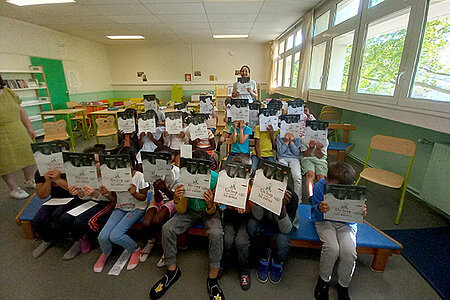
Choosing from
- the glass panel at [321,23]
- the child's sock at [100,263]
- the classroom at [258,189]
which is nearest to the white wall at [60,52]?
the classroom at [258,189]

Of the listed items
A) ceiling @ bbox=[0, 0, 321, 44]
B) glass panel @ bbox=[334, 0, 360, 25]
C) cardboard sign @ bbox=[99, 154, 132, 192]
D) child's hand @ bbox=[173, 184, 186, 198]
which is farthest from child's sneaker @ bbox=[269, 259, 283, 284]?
ceiling @ bbox=[0, 0, 321, 44]

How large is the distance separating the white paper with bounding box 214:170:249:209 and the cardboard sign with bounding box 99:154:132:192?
2.41 ft

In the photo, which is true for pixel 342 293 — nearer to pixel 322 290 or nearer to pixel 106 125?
pixel 322 290

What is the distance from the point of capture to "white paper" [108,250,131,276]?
1615 millimetres

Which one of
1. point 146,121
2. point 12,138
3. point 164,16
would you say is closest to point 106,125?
point 12,138

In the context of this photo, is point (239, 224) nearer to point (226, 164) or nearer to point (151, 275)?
point (226, 164)

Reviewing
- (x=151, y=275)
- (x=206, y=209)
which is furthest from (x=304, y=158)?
(x=151, y=275)

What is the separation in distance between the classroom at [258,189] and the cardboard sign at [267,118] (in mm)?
18

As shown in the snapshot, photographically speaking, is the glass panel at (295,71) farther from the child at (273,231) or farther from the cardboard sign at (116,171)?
the cardboard sign at (116,171)

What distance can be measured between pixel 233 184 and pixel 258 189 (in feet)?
0.54

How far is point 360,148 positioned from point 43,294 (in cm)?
430

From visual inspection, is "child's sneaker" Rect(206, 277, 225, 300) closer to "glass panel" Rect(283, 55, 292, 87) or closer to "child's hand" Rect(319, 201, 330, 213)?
"child's hand" Rect(319, 201, 330, 213)

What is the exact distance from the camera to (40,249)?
1.82 metres

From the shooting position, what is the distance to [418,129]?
2561 millimetres
